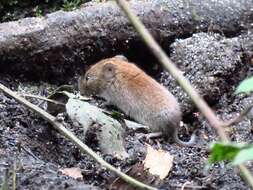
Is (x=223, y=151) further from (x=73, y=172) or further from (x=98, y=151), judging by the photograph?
(x=98, y=151)

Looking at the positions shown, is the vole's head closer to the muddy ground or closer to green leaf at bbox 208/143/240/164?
the muddy ground

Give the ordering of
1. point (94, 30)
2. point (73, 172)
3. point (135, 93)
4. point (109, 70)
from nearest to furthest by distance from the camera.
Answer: point (73, 172)
point (135, 93)
point (109, 70)
point (94, 30)

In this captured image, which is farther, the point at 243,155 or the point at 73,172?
the point at 73,172

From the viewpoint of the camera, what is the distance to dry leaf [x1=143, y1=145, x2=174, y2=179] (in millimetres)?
3105

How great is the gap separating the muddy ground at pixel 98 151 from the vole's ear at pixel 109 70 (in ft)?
1.53

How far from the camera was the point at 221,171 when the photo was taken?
3.04m

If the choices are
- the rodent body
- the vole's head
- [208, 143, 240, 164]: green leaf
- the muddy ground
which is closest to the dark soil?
the muddy ground

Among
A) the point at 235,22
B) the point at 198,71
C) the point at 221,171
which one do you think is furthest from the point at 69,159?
the point at 235,22

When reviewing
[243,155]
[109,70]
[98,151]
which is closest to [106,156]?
[98,151]

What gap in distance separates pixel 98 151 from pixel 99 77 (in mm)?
1641

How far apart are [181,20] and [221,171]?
7.44ft

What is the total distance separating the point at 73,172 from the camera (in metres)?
2.77

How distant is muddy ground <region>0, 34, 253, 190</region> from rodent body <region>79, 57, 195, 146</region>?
18 centimetres

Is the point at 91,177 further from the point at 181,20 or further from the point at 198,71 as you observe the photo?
the point at 181,20
